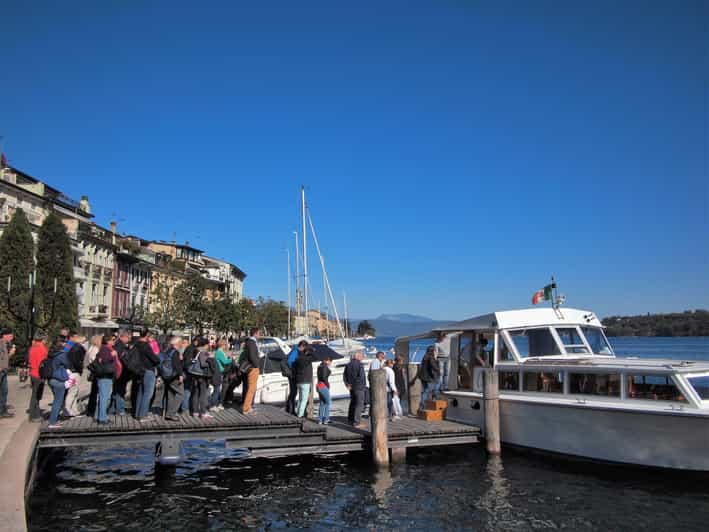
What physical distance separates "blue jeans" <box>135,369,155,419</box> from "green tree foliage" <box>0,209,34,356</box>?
22125 mm

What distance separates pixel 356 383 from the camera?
661 inches

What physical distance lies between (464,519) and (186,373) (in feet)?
24.8

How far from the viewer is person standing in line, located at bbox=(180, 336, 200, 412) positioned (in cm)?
1534

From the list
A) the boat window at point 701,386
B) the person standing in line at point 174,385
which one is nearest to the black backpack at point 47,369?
the person standing in line at point 174,385

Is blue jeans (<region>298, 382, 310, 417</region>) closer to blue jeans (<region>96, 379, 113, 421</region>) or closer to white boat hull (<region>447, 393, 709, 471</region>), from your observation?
blue jeans (<region>96, 379, 113, 421</region>)

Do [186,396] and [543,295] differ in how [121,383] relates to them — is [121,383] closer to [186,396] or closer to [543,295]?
[186,396]

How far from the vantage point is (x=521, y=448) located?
674 inches

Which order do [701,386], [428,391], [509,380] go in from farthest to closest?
[428,391] < [509,380] < [701,386]

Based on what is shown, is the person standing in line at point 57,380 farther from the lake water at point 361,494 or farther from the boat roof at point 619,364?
the boat roof at point 619,364

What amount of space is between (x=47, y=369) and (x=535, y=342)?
1327 centimetres

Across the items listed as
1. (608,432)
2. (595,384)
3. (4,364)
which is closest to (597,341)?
(595,384)

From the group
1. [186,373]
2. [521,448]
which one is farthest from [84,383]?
[521,448]

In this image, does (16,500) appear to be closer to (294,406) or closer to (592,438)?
(294,406)

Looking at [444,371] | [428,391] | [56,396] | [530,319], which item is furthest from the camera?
[444,371]
